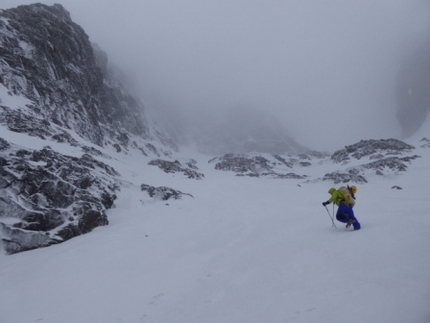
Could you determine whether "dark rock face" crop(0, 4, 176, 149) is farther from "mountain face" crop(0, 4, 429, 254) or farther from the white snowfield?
the white snowfield

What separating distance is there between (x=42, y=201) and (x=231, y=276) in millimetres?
9566

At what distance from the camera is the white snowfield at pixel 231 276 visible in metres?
3.62

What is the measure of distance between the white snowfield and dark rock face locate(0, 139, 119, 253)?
0.76 m

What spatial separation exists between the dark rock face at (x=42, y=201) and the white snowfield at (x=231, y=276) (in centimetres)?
76

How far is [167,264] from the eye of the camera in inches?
294

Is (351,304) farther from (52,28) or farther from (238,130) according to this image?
(238,130)

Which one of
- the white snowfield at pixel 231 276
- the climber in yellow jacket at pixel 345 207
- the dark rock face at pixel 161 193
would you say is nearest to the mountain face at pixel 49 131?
the white snowfield at pixel 231 276

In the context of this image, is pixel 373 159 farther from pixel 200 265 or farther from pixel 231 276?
pixel 231 276

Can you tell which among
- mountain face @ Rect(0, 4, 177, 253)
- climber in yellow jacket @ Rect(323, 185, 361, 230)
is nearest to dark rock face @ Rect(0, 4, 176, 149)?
mountain face @ Rect(0, 4, 177, 253)

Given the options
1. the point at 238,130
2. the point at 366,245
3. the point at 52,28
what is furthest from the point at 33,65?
the point at 238,130

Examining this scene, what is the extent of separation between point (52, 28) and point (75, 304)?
5280 cm

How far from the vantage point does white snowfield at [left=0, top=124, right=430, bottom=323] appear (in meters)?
3.62

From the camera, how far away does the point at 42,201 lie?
1139cm

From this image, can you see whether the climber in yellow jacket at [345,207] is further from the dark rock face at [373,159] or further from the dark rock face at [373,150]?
the dark rock face at [373,150]
